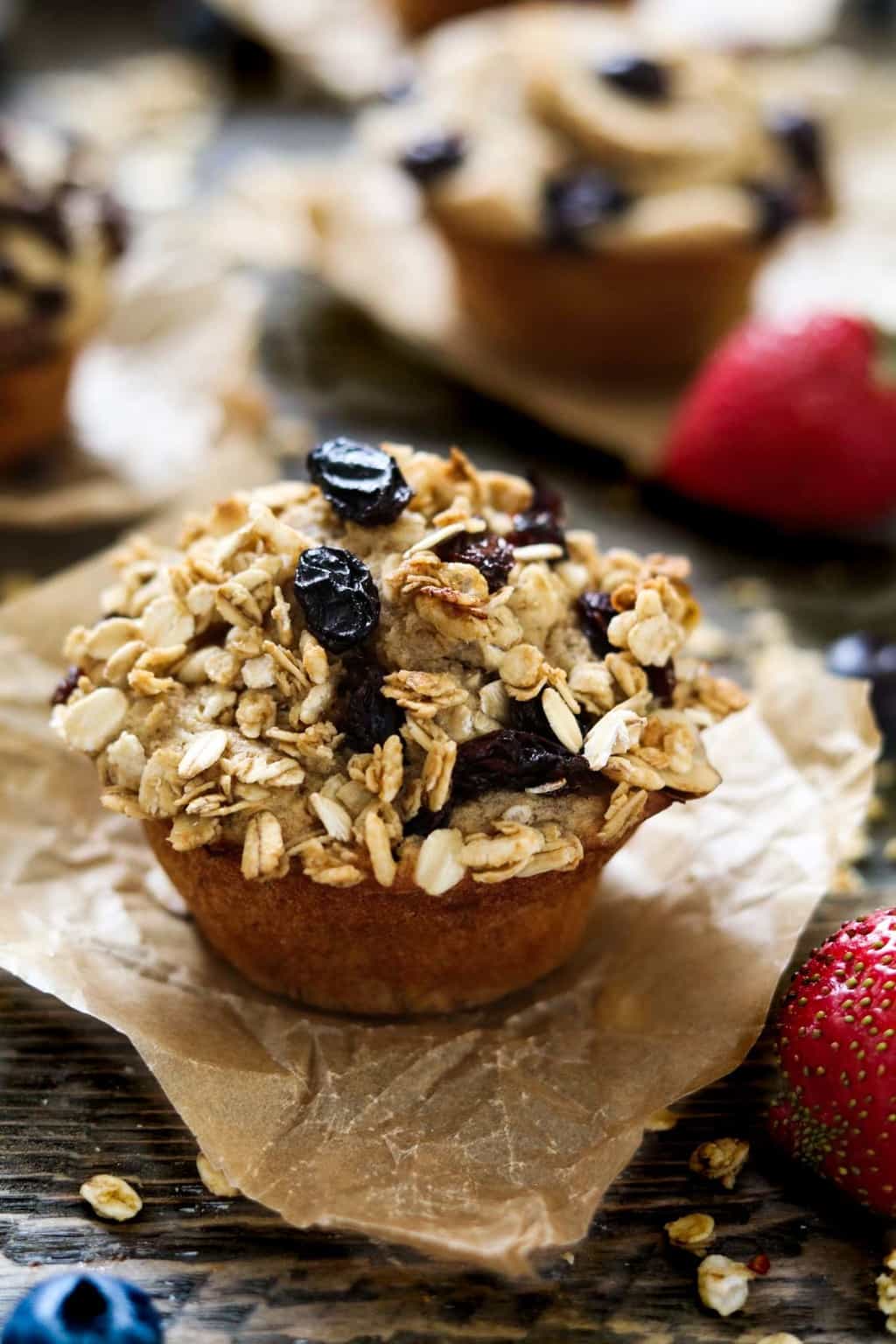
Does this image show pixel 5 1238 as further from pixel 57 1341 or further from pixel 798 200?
pixel 798 200

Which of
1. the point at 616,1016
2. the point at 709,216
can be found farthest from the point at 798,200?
the point at 616,1016

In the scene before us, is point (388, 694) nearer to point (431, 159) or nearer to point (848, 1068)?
point (848, 1068)

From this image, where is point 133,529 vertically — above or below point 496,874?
below

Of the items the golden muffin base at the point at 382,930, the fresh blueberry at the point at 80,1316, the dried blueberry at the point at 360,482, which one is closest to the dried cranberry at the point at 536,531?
the dried blueberry at the point at 360,482

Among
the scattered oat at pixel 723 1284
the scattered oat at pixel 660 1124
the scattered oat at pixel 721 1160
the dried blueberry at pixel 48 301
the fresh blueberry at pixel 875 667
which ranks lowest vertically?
the fresh blueberry at pixel 875 667

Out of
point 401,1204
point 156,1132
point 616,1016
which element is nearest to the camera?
point 401,1204

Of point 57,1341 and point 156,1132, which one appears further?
point 156,1132

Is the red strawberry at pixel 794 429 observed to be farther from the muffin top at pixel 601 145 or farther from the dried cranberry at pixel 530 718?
the dried cranberry at pixel 530 718
